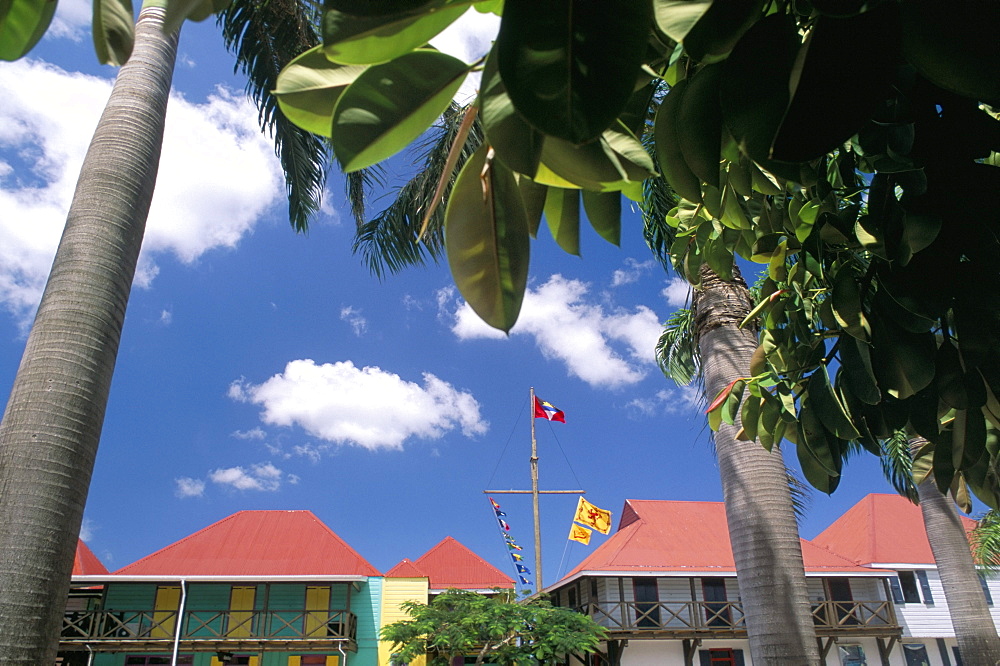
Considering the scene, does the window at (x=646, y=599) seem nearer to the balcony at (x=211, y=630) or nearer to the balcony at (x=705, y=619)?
the balcony at (x=705, y=619)

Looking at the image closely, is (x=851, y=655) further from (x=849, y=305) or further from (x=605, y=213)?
(x=605, y=213)

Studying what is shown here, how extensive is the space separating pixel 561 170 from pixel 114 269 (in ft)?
12.1

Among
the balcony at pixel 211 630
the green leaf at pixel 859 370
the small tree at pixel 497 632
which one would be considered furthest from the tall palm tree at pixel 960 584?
the balcony at pixel 211 630

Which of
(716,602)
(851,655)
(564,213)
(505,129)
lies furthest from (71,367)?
(851,655)

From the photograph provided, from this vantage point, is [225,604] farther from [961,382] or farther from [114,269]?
[961,382]

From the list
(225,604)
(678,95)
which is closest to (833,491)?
(678,95)

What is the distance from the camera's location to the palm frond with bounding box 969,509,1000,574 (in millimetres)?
14484

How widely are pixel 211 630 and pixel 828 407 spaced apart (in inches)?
726

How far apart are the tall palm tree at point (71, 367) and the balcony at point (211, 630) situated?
14877mm

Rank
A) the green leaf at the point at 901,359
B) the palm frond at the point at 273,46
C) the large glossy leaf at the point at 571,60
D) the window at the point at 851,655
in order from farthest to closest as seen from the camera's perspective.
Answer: the window at the point at 851,655
the palm frond at the point at 273,46
the green leaf at the point at 901,359
the large glossy leaf at the point at 571,60

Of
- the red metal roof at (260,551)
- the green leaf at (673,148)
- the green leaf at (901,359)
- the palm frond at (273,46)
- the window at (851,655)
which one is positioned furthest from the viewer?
the window at (851,655)

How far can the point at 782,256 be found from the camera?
55.3 inches

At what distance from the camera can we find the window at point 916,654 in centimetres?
1819

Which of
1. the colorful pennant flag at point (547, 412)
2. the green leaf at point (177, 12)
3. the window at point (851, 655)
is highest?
the colorful pennant flag at point (547, 412)
